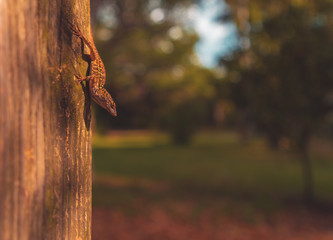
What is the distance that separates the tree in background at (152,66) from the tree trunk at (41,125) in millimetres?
8806

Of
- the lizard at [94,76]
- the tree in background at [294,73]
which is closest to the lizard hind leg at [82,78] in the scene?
the lizard at [94,76]

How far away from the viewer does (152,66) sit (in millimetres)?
17641

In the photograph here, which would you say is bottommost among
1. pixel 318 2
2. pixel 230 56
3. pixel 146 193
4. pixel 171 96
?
pixel 146 193

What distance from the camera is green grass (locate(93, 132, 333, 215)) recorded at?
8844mm

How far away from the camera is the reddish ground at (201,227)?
5.95 metres

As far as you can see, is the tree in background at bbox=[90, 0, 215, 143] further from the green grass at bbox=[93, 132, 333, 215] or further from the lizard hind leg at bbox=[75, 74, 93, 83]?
the lizard hind leg at bbox=[75, 74, 93, 83]

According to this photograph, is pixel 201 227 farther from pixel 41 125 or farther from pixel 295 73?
pixel 41 125

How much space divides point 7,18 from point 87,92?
A: 339mm

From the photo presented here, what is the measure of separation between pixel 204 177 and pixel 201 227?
5672mm

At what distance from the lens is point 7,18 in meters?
0.59

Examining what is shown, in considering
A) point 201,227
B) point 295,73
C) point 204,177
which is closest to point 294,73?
point 295,73

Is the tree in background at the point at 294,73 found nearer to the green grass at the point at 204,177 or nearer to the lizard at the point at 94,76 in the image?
the green grass at the point at 204,177

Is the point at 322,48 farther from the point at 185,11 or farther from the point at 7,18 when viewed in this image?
the point at 7,18

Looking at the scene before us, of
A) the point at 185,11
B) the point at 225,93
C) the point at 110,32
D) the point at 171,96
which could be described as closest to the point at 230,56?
the point at 225,93
